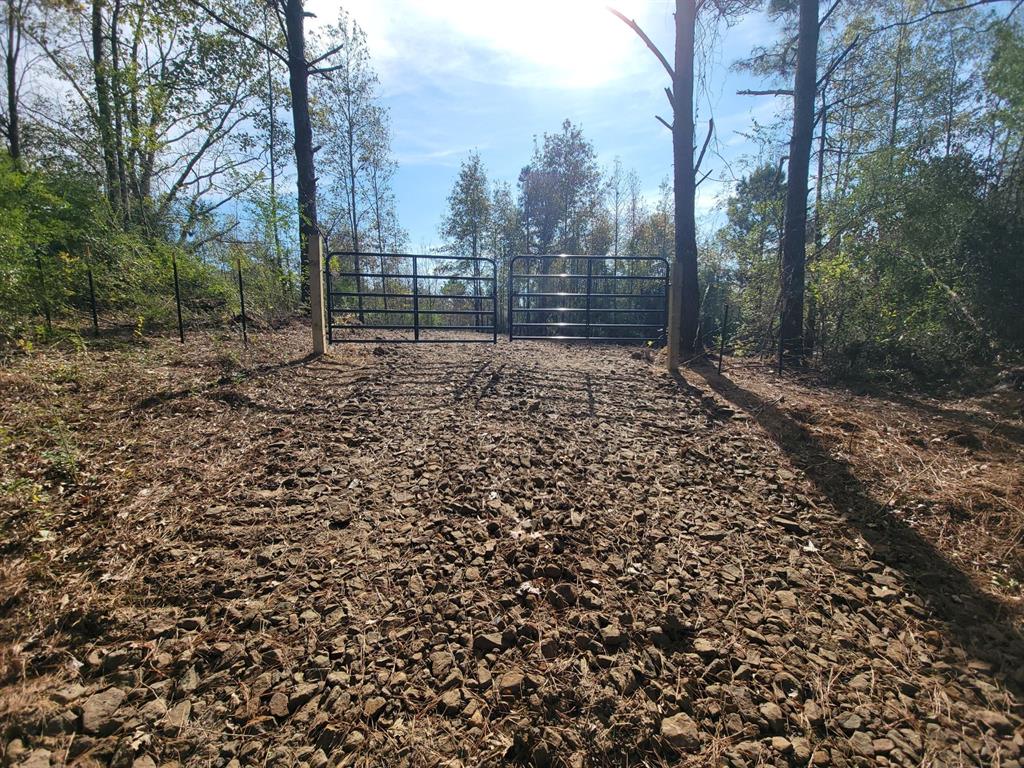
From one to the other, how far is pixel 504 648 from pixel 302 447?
1.97 meters

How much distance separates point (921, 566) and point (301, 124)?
31.2ft

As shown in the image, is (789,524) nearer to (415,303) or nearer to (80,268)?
(415,303)

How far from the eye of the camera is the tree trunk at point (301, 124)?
293 inches

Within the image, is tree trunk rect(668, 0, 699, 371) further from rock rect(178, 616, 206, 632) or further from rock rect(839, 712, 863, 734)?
rock rect(178, 616, 206, 632)

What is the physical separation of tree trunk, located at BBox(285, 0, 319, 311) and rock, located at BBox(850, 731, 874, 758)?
310 inches

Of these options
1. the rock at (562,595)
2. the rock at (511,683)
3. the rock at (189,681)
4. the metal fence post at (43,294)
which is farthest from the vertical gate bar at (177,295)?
the rock at (511,683)

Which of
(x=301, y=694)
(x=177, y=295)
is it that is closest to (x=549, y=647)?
(x=301, y=694)

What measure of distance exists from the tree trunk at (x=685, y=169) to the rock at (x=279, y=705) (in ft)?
17.4

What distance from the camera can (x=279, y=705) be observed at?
1384 mm

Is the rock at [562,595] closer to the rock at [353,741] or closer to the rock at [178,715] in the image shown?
the rock at [353,741]

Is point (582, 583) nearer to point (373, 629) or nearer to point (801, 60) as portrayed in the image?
point (373, 629)

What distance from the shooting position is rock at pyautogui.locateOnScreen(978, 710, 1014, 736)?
1309 mm

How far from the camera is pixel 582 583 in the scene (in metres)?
1.90

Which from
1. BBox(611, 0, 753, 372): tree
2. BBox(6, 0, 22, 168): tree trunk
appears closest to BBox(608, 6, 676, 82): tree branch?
BBox(611, 0, 753, 372): tree
